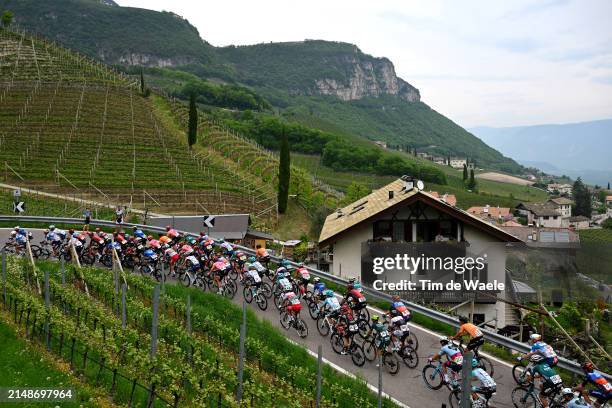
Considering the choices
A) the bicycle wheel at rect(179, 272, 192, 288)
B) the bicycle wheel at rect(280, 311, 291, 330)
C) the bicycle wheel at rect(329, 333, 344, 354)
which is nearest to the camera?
the bicycle wheel at rect(329, 333, 344, 354)

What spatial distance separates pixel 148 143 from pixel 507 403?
184ft

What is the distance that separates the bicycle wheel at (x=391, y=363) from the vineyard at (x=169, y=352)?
1553mm

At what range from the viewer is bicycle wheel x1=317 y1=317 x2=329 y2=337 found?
16234mm

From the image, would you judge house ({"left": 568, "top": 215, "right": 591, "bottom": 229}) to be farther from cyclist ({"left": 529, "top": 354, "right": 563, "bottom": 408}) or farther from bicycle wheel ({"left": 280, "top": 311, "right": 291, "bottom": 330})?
cyclist ({"left": 529, "top": 354, "right": 563, "bottom": 408})

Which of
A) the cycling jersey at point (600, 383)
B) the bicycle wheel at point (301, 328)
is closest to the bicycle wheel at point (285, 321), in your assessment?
the bicycle wheel at point (301, 328)

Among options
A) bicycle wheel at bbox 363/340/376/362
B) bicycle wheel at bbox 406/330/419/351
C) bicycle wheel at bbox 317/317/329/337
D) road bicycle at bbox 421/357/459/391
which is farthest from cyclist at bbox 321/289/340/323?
road bicycle at bbox 421/357/459/391

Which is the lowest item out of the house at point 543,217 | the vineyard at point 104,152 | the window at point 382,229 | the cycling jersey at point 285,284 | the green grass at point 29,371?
A: the house at point 543,217

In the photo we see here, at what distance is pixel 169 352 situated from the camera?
491 inches

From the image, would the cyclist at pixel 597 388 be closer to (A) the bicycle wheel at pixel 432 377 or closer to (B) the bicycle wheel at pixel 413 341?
(A) the bicycle wheel at pixel 432 377

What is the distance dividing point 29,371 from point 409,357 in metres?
9.36

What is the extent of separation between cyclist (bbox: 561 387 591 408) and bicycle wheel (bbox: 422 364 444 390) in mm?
2854

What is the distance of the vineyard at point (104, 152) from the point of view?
48688mm

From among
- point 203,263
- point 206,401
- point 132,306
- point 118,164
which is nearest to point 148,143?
point 118,164

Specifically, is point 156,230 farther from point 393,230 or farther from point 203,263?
point 393,230
